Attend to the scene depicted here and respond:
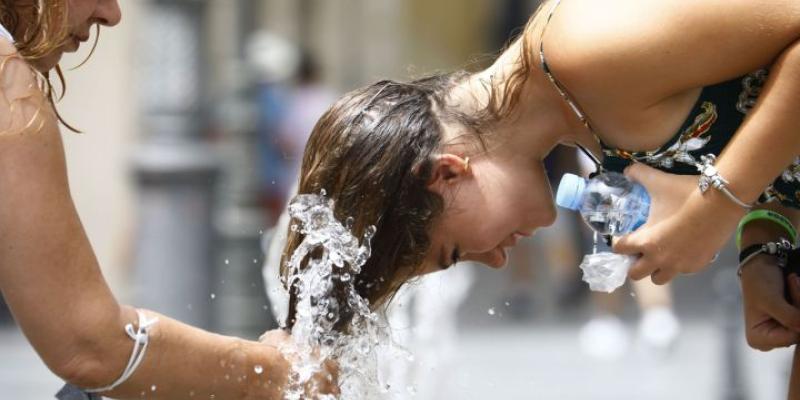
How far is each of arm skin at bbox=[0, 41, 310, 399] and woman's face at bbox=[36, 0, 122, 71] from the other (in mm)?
175

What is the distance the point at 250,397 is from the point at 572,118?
778 mm

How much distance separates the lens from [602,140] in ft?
9.06

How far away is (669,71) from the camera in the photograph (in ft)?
8.34

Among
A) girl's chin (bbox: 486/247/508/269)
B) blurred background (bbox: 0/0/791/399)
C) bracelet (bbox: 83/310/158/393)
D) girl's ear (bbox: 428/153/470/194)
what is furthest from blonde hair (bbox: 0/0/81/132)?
blurred background (bbox: 0/0/791/399)

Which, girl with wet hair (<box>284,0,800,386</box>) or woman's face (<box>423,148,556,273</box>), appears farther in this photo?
woman's face (<box>423,148,556,273</box>)

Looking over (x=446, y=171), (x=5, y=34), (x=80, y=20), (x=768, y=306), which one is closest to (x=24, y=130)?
(x=5, y=34)

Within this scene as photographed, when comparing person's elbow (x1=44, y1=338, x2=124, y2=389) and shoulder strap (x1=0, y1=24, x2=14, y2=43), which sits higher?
shoulder strap (x1=0, y1=24, x2=14, y2=43)

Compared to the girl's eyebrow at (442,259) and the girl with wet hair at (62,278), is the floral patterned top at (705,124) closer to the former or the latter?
the girl's eyebrow at (442,259)

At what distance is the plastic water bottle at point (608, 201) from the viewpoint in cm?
272

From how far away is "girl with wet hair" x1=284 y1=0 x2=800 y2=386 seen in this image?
2.53 meters

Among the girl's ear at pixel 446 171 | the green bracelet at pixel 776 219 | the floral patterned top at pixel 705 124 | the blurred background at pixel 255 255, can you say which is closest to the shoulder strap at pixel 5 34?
A: the girl's ear at pixel 446 171

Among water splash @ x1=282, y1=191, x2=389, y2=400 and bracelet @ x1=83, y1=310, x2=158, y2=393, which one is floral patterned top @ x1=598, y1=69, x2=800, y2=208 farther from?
bracelet @ x1=83, y1=310, x2=158, y2=393

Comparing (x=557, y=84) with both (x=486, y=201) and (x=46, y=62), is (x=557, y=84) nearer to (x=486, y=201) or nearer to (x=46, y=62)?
(x=486, y=201)

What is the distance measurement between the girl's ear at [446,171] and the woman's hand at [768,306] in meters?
0.61
